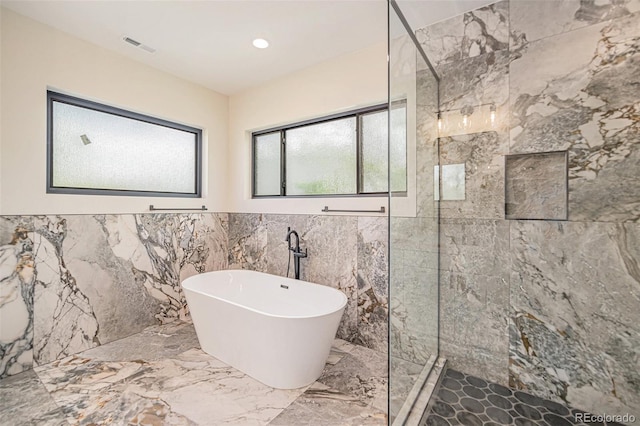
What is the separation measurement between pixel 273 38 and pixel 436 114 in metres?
1.44

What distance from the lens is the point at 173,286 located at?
3049 mm

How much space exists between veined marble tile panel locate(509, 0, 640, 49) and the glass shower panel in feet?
1.83

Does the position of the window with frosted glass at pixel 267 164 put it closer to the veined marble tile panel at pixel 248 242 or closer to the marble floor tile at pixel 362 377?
the veined marble tile panel at pixel 248 242

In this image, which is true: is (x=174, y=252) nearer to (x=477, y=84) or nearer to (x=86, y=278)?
(x=86, y=278)

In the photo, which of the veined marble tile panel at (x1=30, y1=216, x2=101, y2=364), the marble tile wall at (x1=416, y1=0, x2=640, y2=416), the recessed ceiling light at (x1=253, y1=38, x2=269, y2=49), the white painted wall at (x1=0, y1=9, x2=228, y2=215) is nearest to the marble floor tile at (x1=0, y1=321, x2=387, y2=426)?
the veined marble tile panel at (x1=30, y1=216, x2=101, y2=364)

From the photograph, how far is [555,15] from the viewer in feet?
5.68

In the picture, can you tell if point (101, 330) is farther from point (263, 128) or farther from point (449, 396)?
point (449, 396)

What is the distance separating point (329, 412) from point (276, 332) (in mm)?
552

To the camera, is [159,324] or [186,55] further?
[159,324]

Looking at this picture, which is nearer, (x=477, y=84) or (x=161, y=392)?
(x=161, y=392)

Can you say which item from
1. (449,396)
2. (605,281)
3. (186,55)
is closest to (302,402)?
(449,396)

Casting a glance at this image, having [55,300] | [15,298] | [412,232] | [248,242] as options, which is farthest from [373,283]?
[15,298]

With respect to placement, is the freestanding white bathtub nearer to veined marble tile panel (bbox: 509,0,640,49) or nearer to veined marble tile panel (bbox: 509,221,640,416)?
veined marble tile panel (bbox: 509,221,640,416)

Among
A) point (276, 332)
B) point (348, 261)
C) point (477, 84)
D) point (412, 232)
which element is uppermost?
point (477, 84)
